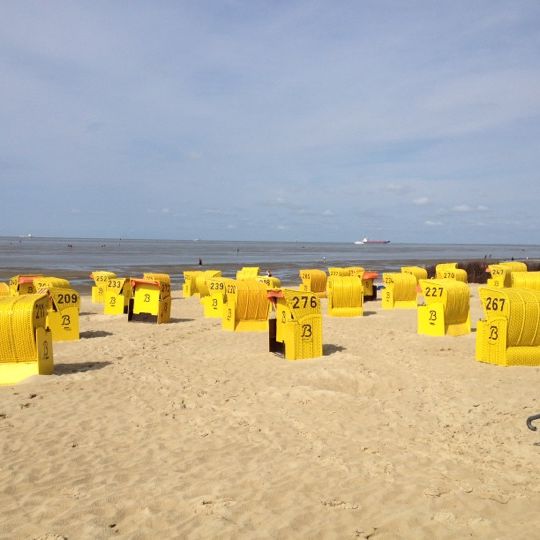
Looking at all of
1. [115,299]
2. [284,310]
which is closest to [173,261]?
[115,299]

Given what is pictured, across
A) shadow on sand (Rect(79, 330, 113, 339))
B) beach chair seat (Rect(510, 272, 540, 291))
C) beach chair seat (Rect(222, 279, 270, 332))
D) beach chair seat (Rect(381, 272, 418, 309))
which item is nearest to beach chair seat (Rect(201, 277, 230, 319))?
beach chair seat (Rect(222, 279, 270, 332))

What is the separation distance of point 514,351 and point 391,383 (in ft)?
9.40

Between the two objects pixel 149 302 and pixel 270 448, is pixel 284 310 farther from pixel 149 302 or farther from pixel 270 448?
pixel 149 302

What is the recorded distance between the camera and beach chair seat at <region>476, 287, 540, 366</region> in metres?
10.8

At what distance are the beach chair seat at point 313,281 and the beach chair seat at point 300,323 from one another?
11.9 metres

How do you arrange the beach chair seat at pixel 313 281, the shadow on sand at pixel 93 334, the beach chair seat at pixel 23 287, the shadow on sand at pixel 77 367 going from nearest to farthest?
the shadow on sand at pixel 77 367 < the shadow on sand at pixel 93 334 < the beach chair seat at pixel 23 287 < the beach chair seat at pixel 313 281

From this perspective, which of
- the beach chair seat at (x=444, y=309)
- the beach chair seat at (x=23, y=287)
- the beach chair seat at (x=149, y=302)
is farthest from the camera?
the beach chair seat at (x=23, y=287)

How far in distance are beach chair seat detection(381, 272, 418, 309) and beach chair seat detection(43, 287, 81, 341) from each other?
38.0 ft

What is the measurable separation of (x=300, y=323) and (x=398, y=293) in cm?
1043

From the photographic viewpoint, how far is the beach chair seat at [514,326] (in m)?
10.8

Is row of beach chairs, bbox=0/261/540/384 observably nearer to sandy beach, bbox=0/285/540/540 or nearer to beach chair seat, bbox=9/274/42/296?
beach chair seat, bbox=9/274/42/296

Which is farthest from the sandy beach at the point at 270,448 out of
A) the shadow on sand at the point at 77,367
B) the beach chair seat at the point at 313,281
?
the beach chair seat at the point at 313,281

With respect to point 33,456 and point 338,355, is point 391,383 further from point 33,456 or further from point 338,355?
point 33,456

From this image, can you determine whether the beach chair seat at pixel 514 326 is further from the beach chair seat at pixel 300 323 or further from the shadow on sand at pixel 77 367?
the shadow on sand at pixel 77 367
